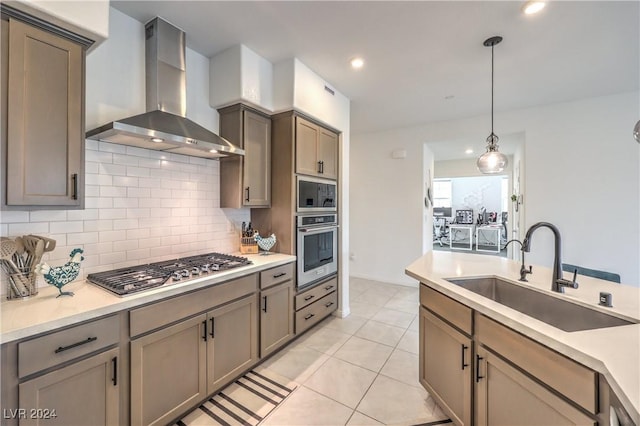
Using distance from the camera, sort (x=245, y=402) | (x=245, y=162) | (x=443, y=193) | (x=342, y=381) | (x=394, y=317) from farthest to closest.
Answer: (x=443, y=193) → (x=394, y=317) → (x=245, y=162) → (x=342, y=381) → (x=245, y=402)

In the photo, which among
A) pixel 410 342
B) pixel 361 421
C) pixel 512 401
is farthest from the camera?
pixel 410 342

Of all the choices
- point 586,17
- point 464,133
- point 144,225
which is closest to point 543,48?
point 586,17

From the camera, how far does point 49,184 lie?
1.47m

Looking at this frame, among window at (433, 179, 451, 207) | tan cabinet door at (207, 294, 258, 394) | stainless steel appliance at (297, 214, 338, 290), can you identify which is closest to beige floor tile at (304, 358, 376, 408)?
tan cabinet door at (207, 294, 258, 394)

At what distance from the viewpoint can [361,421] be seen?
182 cm

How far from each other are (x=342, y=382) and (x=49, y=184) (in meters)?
2.36

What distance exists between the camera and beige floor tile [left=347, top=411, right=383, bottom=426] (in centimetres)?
180

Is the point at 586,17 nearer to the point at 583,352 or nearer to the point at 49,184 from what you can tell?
the point at 583,352

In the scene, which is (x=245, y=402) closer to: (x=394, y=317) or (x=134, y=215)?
(x=134, y=215)

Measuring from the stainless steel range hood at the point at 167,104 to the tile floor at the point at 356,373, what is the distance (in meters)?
1.96

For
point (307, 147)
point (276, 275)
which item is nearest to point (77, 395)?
point (276, 275)

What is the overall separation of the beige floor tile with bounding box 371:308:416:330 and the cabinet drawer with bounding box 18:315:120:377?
2811mm

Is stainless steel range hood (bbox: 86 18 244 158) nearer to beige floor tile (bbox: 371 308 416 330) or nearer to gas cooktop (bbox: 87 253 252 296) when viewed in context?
gas cooktop (bbox: 87 253 252 296)

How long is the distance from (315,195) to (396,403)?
6.53 feet
